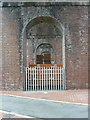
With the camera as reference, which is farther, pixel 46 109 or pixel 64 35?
pixel 64 35

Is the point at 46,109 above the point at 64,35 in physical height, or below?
below

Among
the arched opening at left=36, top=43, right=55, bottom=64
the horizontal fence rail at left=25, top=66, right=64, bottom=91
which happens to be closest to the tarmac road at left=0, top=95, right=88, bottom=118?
the horizontal fence rail at left=25, top=66, right=64, bottom=91

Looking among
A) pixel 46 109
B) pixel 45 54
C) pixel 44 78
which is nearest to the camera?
pixel 46 109

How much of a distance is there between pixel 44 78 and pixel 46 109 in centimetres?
675

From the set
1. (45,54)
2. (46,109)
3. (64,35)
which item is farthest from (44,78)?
(45,54)

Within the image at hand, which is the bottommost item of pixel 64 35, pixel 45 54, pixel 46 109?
pixel 46 109

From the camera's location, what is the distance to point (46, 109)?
374 inches

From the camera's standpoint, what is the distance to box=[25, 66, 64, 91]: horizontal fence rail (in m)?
16.2

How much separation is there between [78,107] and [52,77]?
6.48m

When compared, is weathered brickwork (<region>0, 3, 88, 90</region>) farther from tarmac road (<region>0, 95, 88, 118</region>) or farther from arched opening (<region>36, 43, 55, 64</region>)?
arched opening (<region>36, 43, 55, 64</region>)

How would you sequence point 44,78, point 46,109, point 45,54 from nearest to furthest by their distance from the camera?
point 46,109 → point 44,78 → point 45,54

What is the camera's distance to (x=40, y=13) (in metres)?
16.3

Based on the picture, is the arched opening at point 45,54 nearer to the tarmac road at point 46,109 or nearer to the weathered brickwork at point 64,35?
the weathered brickwork at point 64,35

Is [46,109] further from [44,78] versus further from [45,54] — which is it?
[45,54]
